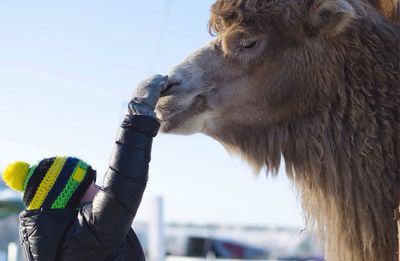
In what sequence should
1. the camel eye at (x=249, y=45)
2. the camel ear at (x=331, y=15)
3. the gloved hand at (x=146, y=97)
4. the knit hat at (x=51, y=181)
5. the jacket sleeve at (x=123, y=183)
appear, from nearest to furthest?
the jacket sleeve at (x=123, y=183) → the gloved hand at (x=146, y=97) → the knit hat at (x=51, y=181) → the camel ear at (x=331, y=15) → the camel eye at (x=249, y=45)

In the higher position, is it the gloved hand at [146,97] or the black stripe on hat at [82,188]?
the gloved hand at [146,97]

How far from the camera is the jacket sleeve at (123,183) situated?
2607 mm

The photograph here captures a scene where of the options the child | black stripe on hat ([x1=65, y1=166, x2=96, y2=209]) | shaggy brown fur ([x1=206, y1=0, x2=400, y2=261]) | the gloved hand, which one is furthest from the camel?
the child

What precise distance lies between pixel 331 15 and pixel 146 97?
1.10 metres

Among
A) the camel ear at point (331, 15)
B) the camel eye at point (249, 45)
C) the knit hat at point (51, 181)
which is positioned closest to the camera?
the knit hat at point (51, 181)

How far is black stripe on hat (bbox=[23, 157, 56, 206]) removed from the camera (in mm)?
2879

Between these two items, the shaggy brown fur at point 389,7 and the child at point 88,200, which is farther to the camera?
the shaggy brown fur at point 389,7

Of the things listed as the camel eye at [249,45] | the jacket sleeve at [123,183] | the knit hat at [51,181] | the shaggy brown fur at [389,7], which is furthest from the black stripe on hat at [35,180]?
the shaggy brown fur at [389,7]

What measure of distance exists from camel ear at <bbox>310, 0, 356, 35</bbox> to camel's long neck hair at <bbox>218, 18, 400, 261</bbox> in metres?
0.09

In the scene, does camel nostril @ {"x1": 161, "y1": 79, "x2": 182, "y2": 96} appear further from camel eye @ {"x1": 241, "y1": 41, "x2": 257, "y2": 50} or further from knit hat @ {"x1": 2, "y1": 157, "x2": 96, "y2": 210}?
knit hat @ {"x1": 2, "y1": 157, "x2": 96, "y2": 210}

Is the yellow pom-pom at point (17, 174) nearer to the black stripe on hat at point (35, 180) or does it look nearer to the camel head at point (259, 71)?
the black stripe on hat at point (35, 180)

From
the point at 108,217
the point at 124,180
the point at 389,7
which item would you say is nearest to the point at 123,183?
the point at 124,180

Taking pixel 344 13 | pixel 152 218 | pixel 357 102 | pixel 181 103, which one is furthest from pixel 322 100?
pixel 152 218

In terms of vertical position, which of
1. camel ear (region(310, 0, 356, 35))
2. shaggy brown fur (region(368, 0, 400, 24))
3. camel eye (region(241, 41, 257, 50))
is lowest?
camel eye (region(241, 41, 257, 50))
